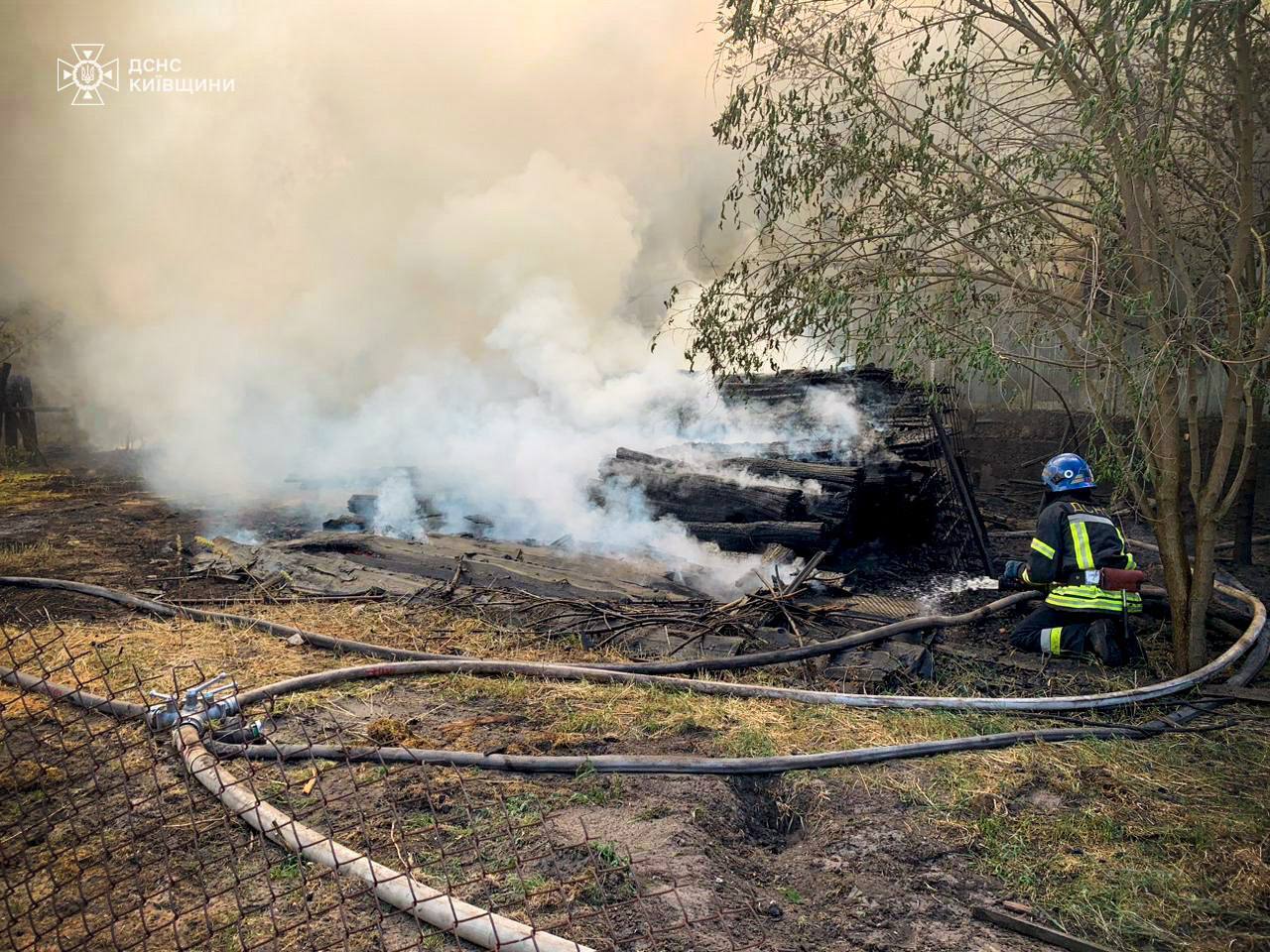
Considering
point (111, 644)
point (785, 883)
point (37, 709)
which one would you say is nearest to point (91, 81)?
point (111, 644)

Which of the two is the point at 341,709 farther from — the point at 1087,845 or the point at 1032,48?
the point at 1032,48

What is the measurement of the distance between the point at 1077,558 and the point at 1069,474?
31.7 inches

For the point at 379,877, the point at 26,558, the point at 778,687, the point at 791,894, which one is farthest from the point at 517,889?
the point at 26,558

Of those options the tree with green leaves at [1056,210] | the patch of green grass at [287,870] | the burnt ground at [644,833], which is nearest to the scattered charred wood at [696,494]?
the tree with green leaves at [1056,210]

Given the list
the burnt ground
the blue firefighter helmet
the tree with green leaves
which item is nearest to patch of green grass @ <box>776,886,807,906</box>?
the burnt ground

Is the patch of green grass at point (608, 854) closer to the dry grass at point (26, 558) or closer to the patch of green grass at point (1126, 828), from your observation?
the patch of green grass at point (1126, 828)

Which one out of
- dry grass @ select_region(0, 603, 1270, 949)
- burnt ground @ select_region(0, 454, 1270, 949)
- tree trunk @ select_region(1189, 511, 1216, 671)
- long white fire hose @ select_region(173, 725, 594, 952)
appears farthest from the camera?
tree trunk @ select_region(1189, 511, 1216, 671)

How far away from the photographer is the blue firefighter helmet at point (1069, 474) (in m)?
6.34

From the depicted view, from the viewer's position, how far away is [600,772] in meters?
3.83

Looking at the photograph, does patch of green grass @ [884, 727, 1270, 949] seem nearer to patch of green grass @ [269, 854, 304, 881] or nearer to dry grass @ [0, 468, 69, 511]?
patch of green grass @ [269, 854, 304, 881]

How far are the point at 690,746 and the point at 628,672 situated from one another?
106cm

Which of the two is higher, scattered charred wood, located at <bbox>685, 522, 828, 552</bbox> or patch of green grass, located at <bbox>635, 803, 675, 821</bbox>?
scattered charred wood, located at <bbox>685, 522, 828, 552</bbox>

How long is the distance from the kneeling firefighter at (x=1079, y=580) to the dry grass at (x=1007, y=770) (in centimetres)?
129

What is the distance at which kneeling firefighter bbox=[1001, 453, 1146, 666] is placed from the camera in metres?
5.82
